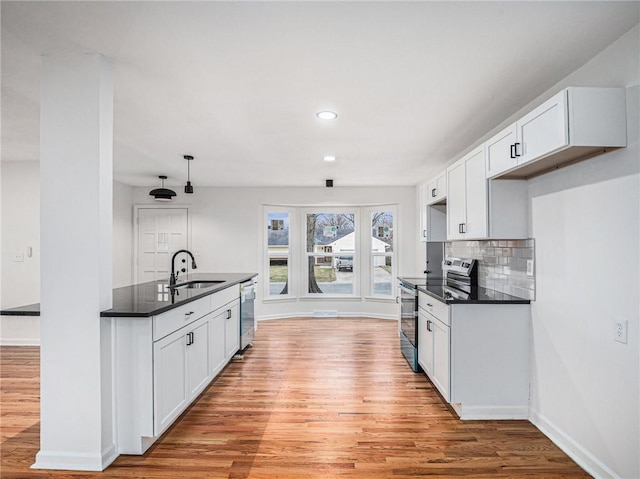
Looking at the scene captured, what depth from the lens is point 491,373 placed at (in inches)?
112

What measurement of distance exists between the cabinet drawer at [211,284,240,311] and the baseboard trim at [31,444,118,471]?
143cm

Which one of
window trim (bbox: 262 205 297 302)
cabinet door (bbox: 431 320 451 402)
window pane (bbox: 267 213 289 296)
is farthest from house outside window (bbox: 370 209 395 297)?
cabinet door (bbox: 431 320 451 402)

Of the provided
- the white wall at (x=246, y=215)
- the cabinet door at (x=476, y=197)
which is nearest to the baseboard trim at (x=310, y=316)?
the white wall at (x=246, y=215)

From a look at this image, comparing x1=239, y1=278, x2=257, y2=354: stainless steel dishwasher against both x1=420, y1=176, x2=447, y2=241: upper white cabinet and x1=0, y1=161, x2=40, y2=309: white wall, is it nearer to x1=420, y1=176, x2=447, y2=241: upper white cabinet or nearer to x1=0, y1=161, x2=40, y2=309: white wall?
x1=420, y1=176, x2=447, y2=241: upper white cabinet

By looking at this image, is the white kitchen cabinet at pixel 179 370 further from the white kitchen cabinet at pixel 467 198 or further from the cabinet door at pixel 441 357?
the white kitchen cabinet at pixel 467 198

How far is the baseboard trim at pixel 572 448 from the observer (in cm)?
209

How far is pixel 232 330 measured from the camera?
412 cm

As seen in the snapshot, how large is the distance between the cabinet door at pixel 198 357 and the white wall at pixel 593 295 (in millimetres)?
2555

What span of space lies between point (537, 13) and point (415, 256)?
17.0 ft

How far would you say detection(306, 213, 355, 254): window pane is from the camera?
7164mm

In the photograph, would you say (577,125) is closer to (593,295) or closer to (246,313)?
(593,295)

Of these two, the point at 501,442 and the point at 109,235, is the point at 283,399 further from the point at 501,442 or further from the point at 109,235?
the point at 109,235

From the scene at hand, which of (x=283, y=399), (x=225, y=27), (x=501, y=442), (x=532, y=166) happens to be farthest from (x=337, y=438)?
(x=225, y=27)

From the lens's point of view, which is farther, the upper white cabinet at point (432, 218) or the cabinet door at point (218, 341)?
the upper white cabinet at point (432, 218)
